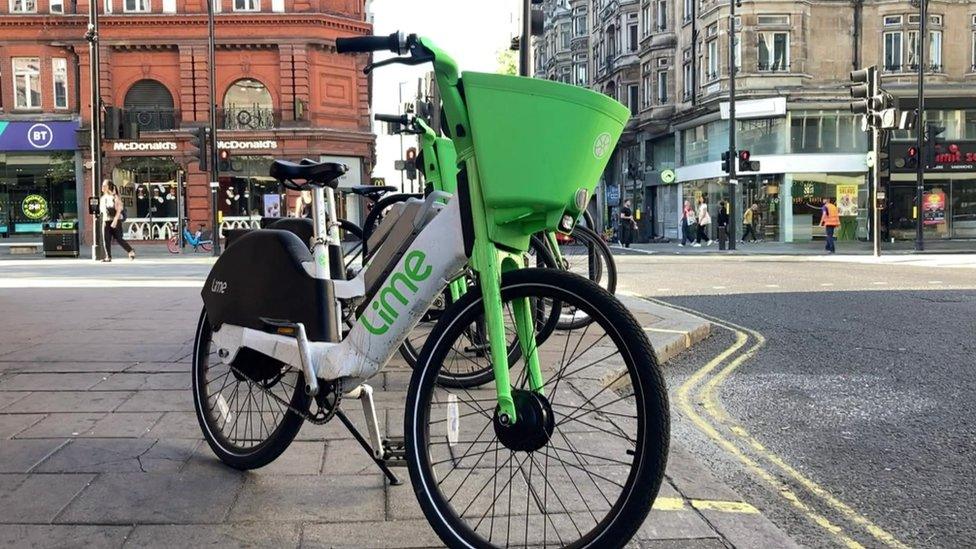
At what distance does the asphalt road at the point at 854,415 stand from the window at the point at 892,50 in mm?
27521

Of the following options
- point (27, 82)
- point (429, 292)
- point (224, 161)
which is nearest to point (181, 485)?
point (429, 292)

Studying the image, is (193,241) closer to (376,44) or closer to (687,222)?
(687,222)

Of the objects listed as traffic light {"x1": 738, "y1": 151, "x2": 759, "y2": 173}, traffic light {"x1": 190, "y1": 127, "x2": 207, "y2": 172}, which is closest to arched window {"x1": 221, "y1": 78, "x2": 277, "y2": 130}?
traffic light {"x1": 190, "y1": 127, "x2": 207, "y2": 172}

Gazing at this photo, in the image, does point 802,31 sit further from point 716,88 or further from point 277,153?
point 277,153

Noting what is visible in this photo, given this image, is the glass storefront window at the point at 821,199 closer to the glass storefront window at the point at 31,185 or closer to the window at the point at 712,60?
the window at the point at 712,60

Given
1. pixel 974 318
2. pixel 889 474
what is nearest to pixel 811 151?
pixel 974 318

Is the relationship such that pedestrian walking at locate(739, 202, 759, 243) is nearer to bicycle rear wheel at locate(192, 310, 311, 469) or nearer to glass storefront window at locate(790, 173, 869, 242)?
glass storefront window at locate(790, 173, 869, 242)

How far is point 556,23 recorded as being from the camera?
61281mm

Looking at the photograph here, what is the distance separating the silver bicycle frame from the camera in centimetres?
255

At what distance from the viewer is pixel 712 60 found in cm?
3566

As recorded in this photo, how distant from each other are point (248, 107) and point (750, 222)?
21.1 m

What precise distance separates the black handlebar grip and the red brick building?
30.0 m

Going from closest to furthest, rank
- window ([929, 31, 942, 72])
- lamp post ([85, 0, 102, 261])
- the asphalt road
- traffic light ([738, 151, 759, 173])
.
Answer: the asphalt road
lamp post ([85, 0, 102, 261])
traffic light ([738, 151, 759, 173])
window ([929, 31, 942, 72])

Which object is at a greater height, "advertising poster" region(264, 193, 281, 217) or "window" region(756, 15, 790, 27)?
"window" region(756, 15, 790, 27)
